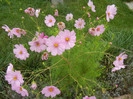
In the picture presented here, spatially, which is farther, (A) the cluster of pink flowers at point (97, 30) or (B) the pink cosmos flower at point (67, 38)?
(A) the cluster of pink flowers at point (97, 30)

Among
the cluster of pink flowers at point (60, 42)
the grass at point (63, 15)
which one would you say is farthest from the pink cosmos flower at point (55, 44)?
the grass at point (63, 15)

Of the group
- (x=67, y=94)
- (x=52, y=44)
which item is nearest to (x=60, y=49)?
(x=52, y=44)

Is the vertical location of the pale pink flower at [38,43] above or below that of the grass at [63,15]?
below

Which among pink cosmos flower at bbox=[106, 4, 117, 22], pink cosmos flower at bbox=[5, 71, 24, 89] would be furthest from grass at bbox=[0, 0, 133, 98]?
pink cosmos flower at bbox=[5, 71, 24, 89]

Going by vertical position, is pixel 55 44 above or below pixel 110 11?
below

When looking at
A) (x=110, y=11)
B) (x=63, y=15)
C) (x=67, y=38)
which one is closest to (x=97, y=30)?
(x=110, y=11)

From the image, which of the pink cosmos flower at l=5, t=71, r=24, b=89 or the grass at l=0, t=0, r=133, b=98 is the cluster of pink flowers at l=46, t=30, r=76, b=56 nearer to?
the pink cosmos flower at l=5, t=71, r=24, b=89

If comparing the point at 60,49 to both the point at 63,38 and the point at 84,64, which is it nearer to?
the point at 63,38

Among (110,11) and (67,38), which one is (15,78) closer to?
(67,38)

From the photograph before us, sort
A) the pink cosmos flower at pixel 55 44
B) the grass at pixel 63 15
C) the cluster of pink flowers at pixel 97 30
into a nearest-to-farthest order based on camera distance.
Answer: the pink cosmos flower at pixel 55 44
the cluster of pink flowers at pixel 97 30
the grass at pixel 63 15

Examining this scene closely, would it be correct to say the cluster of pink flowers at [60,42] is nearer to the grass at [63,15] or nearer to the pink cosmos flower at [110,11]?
the pink cosmos flower at [110,11]

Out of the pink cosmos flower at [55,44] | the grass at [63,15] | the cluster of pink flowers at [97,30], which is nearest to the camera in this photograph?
the pink cosmos flower at [55,44]
